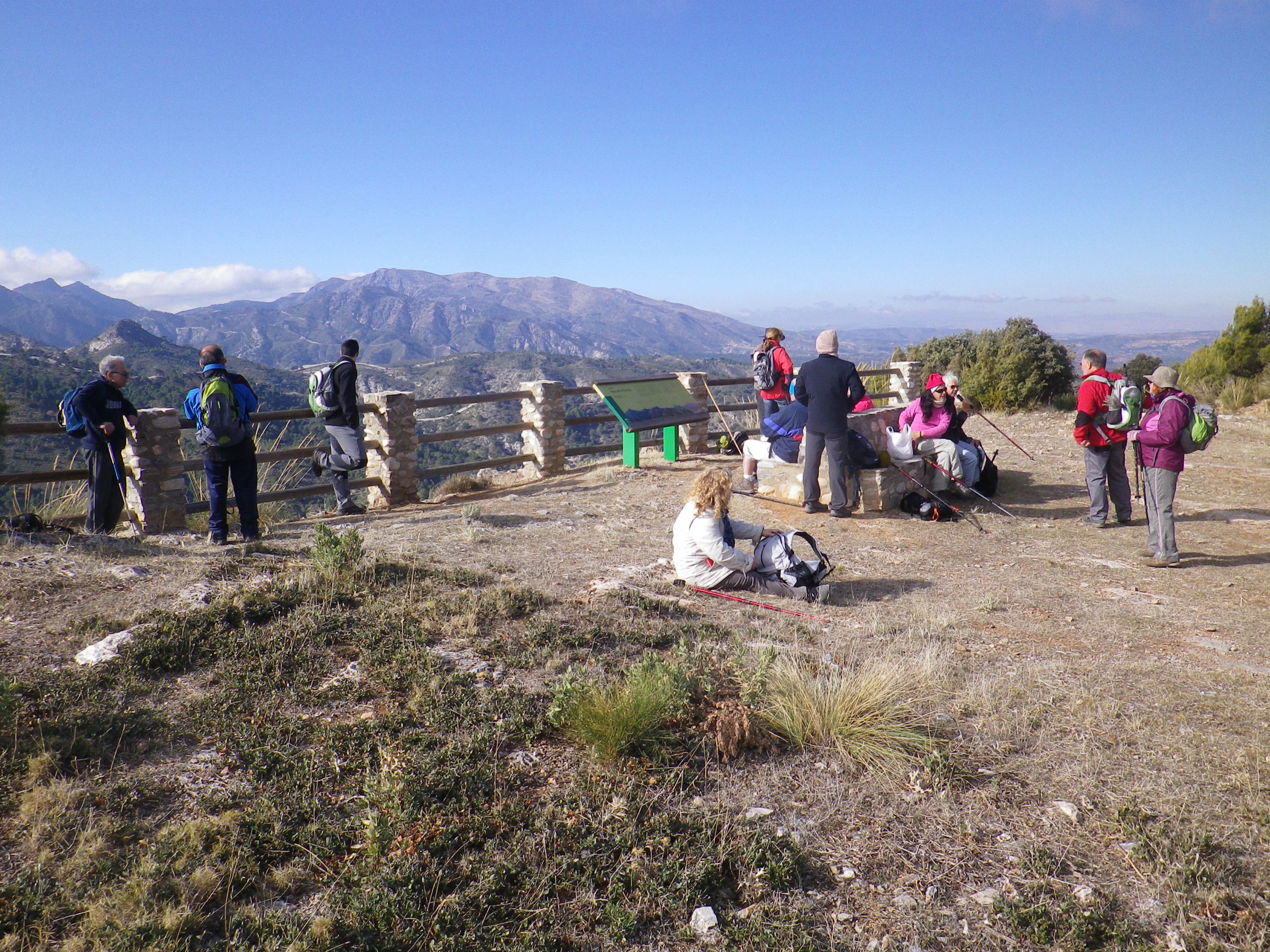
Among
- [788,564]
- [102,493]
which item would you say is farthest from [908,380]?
[102,493]

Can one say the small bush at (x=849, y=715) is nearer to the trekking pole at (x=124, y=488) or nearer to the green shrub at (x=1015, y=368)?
the trekking pole at (x=124, y=488)

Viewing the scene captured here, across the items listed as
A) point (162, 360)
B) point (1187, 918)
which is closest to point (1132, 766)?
point (1187, 918)

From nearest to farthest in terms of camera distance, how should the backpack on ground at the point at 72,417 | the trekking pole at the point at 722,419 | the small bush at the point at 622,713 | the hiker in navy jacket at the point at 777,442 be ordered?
the small bush at the point at 622,713 → the backpack on ground at the point at 72,417 → the hiker in navy jacket at the point at 777,442 → the trekking pole at the point at 722,419

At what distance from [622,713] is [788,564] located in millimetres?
2924

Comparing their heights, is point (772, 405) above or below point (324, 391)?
below

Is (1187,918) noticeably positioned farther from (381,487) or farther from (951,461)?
(381,487)

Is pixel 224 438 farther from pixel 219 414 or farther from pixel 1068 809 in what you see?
pixel 1068 809

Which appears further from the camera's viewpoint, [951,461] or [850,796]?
[951,461]

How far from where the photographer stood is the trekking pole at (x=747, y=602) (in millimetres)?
5949

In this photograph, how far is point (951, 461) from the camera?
9625mm

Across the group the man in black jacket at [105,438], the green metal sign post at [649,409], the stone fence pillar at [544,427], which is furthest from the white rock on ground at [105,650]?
the stone fence pillar at [544,427]

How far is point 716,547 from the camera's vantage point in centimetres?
632

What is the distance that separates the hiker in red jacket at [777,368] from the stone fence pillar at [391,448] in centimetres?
491

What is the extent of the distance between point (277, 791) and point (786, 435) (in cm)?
764
